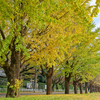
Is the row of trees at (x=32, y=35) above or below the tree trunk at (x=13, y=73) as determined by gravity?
above

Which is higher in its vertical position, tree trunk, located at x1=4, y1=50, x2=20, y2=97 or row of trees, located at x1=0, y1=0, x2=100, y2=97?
row of trees, located at x1=0, y1=0, x2=100, y2=97

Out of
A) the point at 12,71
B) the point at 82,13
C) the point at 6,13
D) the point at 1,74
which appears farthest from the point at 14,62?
the point at 1,74

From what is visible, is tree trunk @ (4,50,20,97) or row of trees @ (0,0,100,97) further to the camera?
tree trunk @ (4,50,20,97)

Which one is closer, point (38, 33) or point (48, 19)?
point (48, 19)

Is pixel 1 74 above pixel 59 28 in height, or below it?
below

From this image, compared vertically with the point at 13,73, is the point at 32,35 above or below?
above

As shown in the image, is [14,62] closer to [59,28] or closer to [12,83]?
[12,83]

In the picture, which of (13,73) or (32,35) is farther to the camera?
(32,35)

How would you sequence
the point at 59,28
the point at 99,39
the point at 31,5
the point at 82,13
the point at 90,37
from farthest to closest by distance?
the point at 99,39, the point at 90,37, the point at 59,28, the point at 31,5, the point at 82,13

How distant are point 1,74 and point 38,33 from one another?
2325 centimetres

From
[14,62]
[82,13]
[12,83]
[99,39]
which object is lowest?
[12,83]

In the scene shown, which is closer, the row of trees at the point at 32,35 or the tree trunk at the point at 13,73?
the row of trees at the point at 32,35

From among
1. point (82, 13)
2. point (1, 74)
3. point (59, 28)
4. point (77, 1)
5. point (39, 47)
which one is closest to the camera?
point (77, 1)

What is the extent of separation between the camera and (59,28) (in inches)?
317
